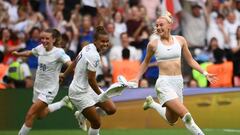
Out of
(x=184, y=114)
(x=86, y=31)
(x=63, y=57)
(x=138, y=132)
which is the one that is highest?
(x=63, y=57)

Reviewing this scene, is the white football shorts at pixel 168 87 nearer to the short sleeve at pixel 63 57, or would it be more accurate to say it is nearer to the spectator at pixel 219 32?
the short sleeve at pixel 63 57

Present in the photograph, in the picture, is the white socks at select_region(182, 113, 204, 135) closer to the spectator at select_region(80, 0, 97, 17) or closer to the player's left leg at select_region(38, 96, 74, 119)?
the player's left leg at select_region(38, 96, 74, 119)

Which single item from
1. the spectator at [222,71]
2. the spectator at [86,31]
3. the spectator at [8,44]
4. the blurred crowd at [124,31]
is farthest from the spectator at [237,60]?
the spectator at [8,44]

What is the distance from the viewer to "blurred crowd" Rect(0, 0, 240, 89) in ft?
69.6

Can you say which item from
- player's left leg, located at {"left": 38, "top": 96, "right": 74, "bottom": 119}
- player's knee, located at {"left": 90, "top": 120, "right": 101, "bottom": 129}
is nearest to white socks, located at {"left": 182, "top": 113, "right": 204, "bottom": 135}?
player's knee, located at {"left": 90, "top": 120, "right": 101, "bottom": 129}

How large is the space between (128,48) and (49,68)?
591 cm

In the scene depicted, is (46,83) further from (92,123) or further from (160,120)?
(160,120)

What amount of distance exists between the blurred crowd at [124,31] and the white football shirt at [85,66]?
6.25 meters

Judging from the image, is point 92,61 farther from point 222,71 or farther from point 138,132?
point 222,71

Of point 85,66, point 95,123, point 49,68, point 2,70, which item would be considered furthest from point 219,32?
point 85,66

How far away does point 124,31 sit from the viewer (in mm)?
22375

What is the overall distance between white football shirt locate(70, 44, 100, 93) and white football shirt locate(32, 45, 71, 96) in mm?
1783

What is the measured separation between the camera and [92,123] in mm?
14453

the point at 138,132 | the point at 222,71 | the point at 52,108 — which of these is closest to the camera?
the point at 52,108
